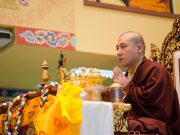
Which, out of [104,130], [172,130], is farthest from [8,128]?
[172,130]

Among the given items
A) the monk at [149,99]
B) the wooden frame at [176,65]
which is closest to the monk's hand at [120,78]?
the monk at [149,99]

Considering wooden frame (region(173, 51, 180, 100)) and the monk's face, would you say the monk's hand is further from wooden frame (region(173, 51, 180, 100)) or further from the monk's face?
wooden frame (region(173, 51, 180, 100))

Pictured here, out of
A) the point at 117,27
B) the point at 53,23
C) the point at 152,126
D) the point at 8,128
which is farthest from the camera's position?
the point at 117,27

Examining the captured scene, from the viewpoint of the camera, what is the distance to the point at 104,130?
2.18 metres

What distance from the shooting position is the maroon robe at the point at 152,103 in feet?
8.45

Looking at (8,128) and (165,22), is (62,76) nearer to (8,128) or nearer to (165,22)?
(8,128)

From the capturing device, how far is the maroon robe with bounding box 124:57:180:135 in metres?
2.58

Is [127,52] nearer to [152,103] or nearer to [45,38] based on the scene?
[152,103]

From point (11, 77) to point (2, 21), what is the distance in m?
1.70

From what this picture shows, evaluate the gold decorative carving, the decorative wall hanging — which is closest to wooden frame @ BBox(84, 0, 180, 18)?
the decorative wall hanging

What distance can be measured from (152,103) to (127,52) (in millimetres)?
534

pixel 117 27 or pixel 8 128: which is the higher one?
pixel 117 27

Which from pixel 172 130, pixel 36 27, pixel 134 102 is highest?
pixel 36 27

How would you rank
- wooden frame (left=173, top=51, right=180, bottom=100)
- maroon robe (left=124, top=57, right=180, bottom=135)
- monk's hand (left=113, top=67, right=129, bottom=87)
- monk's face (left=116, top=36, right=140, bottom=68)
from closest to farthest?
1. maroon robe (left=124, top=57, right=180, bottom=135)
2. monk's hand (left=113, top=67, right=129, bottom=87)
3. monk's face (left=116, top=36, right=140, bottom=68)
4. wooden frame (left=173, top=51, right=180, bottom=100)
